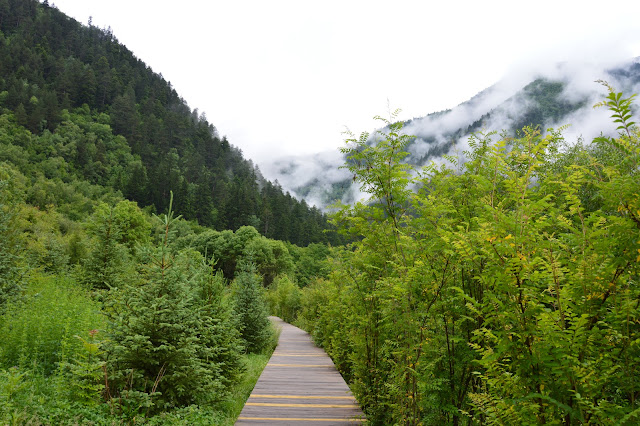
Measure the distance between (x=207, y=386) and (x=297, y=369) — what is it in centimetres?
362

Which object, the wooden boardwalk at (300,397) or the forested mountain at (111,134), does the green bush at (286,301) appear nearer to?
the wooden boardwalk at (300,397)

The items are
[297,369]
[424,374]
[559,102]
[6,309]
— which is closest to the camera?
[424,374]

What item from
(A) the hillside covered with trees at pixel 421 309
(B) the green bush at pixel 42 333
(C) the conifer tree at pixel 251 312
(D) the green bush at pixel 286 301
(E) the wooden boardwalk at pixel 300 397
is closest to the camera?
(A) the hillside covered with trees at pixel 421 309

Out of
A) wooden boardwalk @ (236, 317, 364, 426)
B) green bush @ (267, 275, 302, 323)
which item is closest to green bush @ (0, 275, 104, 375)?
wooden boardwalk @ (236, 317, 364, 426)

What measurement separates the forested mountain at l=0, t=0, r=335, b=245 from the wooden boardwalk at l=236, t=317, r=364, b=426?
4504 cm

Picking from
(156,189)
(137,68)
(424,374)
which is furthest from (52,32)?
(424,374)

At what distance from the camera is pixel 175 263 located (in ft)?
16.8

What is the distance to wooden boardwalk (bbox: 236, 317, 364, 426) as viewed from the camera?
16.2 feet

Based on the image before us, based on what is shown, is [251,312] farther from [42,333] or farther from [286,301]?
[286,301]

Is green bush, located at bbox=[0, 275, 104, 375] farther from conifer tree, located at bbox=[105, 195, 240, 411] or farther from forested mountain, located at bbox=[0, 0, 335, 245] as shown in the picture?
forested mountain, located at bbox=[0, 0, 335, 245]

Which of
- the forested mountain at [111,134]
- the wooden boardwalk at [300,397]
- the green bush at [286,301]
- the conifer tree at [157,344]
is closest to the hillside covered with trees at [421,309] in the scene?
the conifer tree at [157,344]

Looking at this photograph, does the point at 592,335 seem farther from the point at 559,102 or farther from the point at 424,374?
the point at 559,102

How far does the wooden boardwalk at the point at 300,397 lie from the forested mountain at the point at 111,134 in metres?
45.0

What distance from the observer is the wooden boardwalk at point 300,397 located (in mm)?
4952
